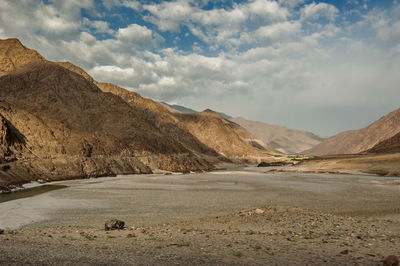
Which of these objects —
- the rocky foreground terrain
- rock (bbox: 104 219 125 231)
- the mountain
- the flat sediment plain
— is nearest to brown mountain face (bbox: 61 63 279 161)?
the mountain

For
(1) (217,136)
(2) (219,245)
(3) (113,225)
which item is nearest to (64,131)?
(3) (113,225)

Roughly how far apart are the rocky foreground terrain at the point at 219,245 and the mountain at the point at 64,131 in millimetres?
37369

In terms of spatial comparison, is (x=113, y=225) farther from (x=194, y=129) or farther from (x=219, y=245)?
(x=194, y=129)

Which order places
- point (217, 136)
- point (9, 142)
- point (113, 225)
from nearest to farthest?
point (113, 225), point (9, 142), point (217, 136)

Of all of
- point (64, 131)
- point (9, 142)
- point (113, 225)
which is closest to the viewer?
point (113, 225)

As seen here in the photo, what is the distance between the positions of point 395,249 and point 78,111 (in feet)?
314

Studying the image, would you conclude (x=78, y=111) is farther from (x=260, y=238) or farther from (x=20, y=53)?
(x=260, y=238)

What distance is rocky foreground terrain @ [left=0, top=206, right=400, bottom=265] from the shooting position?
10453mm

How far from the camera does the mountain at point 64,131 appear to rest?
62.2 m

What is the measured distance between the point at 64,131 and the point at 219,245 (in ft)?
244

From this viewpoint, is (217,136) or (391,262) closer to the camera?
(391,262)

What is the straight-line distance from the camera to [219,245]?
12750 mm

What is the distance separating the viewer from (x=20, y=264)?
9.38 metres

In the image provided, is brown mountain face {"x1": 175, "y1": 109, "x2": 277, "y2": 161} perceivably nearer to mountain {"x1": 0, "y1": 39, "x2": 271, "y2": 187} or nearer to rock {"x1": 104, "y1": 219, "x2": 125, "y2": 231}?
mountain {"x1": 0, "y1": 39, "x2": 271, "y2": 187}
